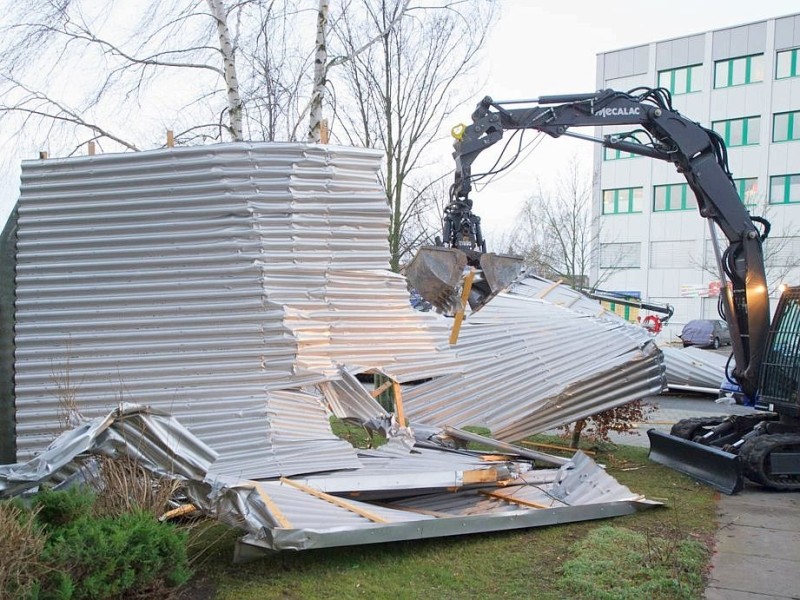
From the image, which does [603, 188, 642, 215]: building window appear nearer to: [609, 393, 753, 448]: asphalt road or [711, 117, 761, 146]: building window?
[711, 117, 761, 146]: building window

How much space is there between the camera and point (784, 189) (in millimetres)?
37375

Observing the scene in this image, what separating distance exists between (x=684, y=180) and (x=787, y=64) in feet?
23.6

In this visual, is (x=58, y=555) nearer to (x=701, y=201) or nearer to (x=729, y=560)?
(x=729, y=560)

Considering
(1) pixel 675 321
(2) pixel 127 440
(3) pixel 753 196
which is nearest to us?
(2) pixel 127 440

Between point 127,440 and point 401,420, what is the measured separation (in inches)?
119

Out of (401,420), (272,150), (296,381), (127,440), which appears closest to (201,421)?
(296,381)

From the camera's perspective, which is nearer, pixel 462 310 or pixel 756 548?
pixel 756 548

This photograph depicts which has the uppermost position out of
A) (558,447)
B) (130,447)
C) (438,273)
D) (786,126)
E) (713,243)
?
(786,126)

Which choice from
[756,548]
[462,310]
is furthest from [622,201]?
[756,548]

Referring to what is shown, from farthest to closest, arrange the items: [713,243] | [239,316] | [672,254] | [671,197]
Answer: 1. [672,254]
2. [671,197]
3. [713,243]
4. [239,316]

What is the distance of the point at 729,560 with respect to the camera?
5.91 meters

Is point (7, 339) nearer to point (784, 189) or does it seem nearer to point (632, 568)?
point (632, 568)

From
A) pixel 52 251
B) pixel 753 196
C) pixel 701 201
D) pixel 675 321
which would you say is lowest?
pixel 675 321

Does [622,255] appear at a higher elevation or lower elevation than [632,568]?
higher
